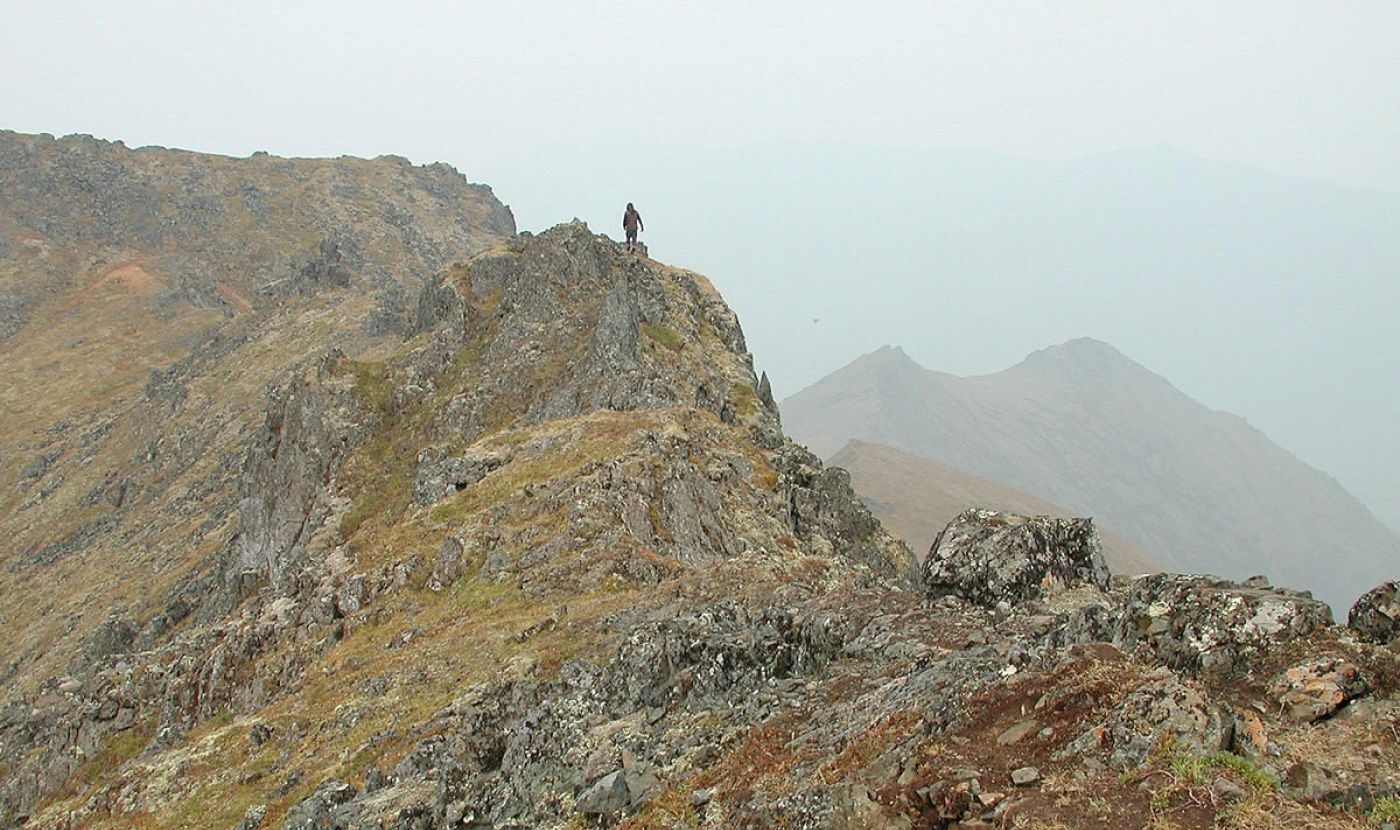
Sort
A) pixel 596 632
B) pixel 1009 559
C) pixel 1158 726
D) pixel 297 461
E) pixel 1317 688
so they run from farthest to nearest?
pixel 297 461 < pixel 596 632 < pixel 1009 559 < pixel 1317 688 < pixel 1158 726

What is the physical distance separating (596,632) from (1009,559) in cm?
1087

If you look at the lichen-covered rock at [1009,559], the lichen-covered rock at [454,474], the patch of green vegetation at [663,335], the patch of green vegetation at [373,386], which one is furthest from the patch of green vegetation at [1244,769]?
the patch of green vegetation at [373,386]

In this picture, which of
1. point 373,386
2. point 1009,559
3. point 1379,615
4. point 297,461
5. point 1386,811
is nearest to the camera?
point 1386,811

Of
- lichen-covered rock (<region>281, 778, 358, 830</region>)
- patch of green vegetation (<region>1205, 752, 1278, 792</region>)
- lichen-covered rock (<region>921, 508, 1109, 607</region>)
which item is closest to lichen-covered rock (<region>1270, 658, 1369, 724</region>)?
patch of green vegetation (<region>1205, 752, 1278, 792</region>)

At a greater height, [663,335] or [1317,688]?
[663,335]

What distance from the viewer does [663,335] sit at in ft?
184

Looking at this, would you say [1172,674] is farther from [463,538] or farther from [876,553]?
[876,553]

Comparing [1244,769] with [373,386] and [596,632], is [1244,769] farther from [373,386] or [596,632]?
[373,386]

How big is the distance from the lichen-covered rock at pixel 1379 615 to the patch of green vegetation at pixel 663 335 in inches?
1769

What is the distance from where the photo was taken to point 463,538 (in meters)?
33.3

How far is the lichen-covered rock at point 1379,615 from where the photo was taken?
454 inches

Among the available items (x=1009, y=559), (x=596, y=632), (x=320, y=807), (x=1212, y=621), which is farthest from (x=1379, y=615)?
(x=320, y=807)

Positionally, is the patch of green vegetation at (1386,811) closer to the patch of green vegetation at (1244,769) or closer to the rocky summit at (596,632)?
the rocky summit at (596,632)

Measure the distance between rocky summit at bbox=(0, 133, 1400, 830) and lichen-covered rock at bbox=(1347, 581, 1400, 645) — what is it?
0.05 m
